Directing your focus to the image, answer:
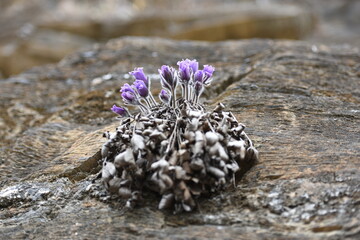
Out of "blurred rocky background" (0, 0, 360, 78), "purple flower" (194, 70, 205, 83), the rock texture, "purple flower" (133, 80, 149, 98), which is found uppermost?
"blurred rocky background" (0, 0, 360, 78)

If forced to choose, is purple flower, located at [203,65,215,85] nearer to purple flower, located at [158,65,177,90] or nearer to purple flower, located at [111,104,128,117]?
purple flower, located at [158,65,177,90]

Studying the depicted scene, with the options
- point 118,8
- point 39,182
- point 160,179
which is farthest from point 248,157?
point 118,8

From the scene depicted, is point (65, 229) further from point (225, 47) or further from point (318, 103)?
point (225, 47)

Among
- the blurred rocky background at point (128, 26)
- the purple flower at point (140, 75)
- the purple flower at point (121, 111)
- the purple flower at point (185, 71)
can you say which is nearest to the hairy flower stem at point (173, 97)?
the purple flower at point (185, 71)

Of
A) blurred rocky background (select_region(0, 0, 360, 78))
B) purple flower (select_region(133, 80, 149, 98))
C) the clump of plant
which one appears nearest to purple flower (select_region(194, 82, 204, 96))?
the clump of plant

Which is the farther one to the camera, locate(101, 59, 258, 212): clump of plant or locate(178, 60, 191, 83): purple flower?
locate(178, 60, 191, 83): purple flower

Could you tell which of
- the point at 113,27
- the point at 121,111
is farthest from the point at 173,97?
the point at 113,27

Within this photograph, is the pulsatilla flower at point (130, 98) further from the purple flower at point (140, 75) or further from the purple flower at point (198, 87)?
the purple flower at point (198, 87)
